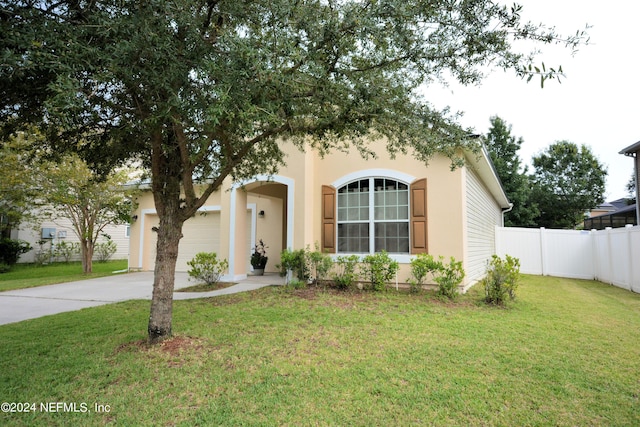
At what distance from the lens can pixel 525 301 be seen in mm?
7668

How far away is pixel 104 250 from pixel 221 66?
64.5 feet

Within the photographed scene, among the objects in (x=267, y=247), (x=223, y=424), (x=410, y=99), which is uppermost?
(x=410, y=99)

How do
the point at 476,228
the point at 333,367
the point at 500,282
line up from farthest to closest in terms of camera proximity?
the point at 476,228 < the point at 500,282 < the point at 333,367

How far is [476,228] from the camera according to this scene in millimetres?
10570

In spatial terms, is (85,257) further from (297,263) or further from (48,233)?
(297,263)

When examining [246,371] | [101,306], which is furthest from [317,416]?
[101,306]

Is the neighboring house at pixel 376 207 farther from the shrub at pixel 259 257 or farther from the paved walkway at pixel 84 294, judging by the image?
the paved walkway at pixel 84 294

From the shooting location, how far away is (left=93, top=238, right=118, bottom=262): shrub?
768 inches

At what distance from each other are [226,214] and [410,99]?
275 inches

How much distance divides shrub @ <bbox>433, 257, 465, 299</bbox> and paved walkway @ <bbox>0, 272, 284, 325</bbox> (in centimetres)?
422

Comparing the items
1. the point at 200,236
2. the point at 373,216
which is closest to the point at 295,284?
the point at 373,216

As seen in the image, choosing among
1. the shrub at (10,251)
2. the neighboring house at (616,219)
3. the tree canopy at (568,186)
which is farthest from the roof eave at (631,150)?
the shrub at (10,251)

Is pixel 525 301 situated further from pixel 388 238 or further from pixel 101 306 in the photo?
pixel 101 306

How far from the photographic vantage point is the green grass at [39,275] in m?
10.5
